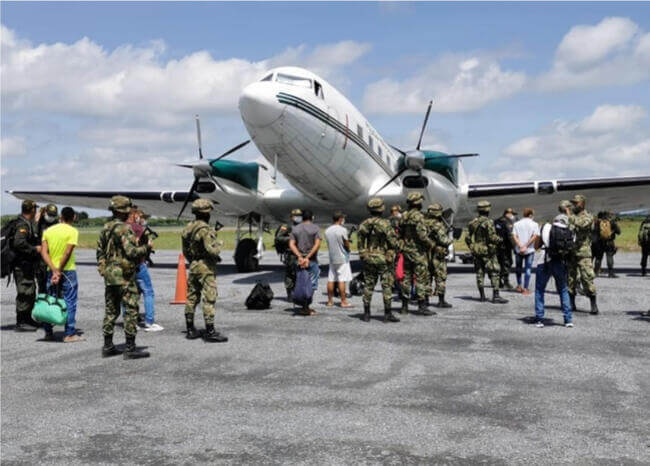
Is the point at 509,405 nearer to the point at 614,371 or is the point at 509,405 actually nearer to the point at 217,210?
the point at 614,371

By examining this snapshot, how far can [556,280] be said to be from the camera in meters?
9.34

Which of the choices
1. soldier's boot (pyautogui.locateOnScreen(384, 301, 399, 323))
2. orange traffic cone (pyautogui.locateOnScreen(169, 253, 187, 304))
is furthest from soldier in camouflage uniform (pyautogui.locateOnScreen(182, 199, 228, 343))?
orange traffic cone (pyautogui.locateOnScreen(169, 253, 187, 304))

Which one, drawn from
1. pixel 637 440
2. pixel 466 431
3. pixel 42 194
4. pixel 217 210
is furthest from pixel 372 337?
pixel 42 194

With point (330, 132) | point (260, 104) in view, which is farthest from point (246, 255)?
point (260, 104)

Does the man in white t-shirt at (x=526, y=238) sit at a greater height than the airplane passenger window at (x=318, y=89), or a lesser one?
lesser

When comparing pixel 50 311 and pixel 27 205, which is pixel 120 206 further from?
pixel 27 205

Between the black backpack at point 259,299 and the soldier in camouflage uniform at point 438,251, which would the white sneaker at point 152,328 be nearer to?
the black backpack at point 259,299

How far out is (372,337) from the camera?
8.70 meters

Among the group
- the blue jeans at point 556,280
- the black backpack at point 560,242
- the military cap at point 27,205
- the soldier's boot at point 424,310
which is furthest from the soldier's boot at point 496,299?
the military cap at point 27,205

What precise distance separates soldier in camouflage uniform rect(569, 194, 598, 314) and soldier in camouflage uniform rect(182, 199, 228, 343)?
19.7 feet

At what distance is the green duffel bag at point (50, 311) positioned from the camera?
26.2ft

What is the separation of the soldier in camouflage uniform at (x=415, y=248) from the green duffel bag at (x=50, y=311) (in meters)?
5.61

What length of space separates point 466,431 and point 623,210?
20.4 meters

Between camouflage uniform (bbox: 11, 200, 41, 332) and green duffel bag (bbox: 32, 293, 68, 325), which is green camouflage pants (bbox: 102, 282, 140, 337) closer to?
green duffel bag (bbox: 32, 293, 68, 325)
